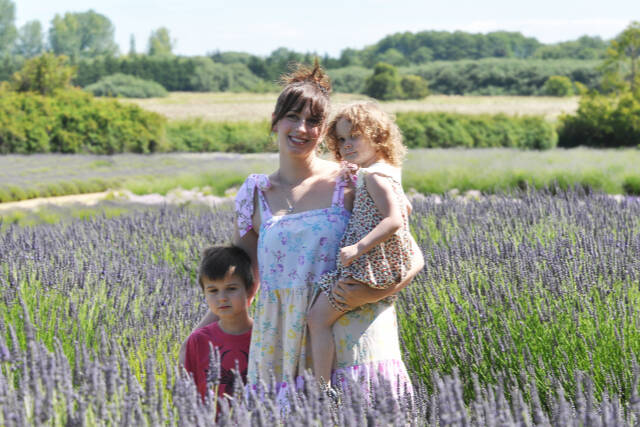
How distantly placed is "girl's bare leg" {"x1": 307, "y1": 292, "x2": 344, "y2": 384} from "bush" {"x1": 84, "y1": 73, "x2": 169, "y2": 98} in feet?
176

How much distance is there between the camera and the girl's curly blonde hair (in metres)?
2.77

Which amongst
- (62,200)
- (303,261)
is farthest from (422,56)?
(303,261)

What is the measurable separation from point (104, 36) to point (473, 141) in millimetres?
126557

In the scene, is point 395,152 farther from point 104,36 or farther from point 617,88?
point 104,36

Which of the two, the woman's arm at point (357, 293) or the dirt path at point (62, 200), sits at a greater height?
the woman's arm at point (357, 293)

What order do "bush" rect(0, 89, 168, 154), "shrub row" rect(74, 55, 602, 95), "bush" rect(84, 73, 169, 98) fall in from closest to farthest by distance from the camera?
1. "bush" rect(0, 89, 168, 154)
2. "bush" rect(84, 73, 169, 98)
3. "shrub row" rect(74, 55, 602, 95)

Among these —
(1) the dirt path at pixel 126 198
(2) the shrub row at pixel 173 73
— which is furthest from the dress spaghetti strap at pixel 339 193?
(2) the shrub row at pixel 173 73

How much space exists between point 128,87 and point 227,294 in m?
54.9

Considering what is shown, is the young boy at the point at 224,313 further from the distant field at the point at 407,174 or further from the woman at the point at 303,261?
the distant field at the point at 407,174

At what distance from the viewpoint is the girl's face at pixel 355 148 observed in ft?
9.16

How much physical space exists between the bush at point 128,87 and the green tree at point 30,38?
3105 inches

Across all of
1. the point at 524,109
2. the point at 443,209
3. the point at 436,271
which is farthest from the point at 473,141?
the point at 436,271

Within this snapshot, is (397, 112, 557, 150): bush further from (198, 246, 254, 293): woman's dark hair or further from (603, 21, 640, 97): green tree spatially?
(198, 246, 254, 293): woman's dark hair

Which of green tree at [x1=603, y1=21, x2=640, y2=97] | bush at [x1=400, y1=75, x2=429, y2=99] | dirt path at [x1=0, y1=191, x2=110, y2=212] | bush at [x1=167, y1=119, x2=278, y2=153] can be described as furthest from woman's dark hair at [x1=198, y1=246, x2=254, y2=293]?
bush at [x1=400, y1=75, x2=429, y2=99]
